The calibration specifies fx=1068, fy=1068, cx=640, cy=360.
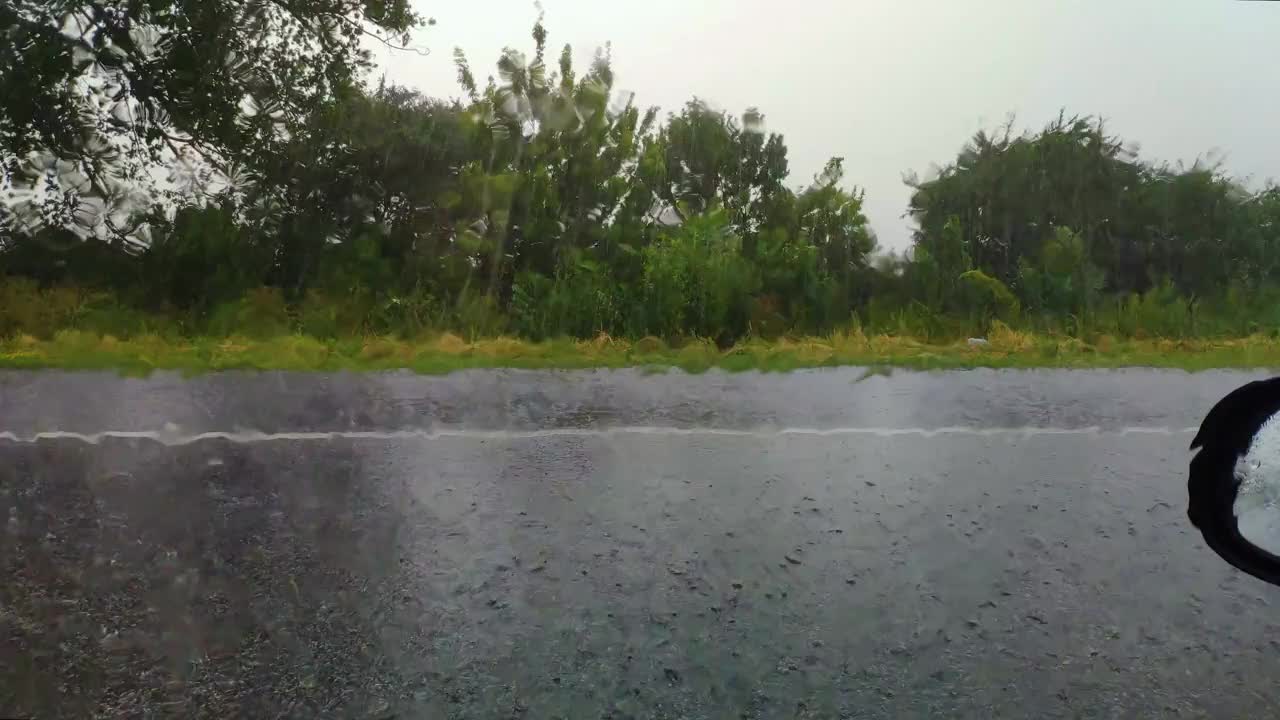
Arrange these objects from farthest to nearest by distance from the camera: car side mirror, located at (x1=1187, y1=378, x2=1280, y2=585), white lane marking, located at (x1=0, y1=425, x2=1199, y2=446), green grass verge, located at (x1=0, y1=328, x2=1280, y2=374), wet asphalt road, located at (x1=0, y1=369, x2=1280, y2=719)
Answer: green grass verge, located at (x1=0, y1=328, x2=1280, y2=374) → white lane marking, located at (x1=0, y1=425, x2=1199, y2=446) → wet asphalt road, located at (x1=0, y1=369, x2=1280, y2=719) → car side mirror, located at (x1=1187, y1=378, x2=1280, y2=585)

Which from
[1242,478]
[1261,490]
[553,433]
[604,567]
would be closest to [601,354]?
[553,433]

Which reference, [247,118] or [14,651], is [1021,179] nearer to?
[247,118]

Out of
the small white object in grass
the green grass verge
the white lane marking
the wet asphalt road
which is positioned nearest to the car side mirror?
the small white object in grass

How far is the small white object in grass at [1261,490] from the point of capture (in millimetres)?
2080

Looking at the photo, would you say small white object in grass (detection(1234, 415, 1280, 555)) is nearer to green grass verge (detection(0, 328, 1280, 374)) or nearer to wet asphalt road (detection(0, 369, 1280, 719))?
wet asphalt road (detection(0, 369, 1280, 719))

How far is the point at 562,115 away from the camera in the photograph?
11.6 m

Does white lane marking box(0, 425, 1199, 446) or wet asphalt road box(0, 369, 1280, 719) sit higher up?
white lane marking box(0, 425, 1199, 446)

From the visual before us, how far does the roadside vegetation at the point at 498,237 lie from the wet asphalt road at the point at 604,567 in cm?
387

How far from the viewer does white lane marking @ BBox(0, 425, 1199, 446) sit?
15.7 ft

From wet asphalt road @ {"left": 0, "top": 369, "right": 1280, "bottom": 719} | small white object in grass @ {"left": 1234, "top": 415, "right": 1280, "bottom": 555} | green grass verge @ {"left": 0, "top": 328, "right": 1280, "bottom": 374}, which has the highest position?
green grass verge @ {"left": 0, "top": 328, "right": 1280, "bottom": 374}

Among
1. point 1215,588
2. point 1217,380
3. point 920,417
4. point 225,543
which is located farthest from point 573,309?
point 1215,588

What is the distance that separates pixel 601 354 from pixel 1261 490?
599 centimetres

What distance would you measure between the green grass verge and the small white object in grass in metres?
5.01

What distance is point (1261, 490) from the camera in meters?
2.32
